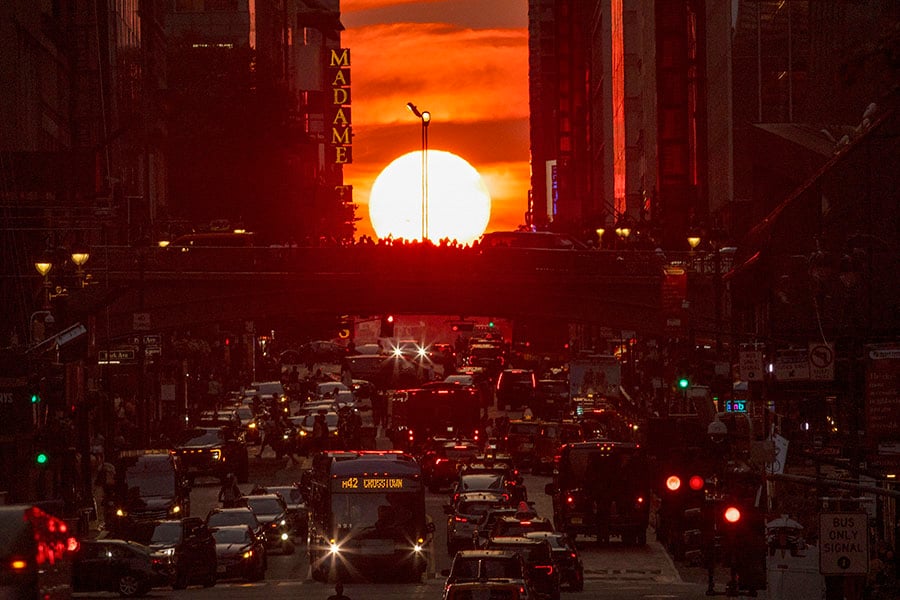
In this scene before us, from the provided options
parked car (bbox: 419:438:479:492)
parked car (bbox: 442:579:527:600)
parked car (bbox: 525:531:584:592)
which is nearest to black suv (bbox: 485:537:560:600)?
parked car (bbox: 525:531:584:592)

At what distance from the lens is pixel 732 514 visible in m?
41.2

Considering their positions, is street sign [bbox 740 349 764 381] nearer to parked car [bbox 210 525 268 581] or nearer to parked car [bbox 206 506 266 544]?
parked car [bbox 210 525 268 581]

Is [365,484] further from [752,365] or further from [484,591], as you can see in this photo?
[484,591]

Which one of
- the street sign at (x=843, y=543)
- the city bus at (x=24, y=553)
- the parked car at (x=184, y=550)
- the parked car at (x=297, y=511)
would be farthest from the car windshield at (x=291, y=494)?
the city bus at (x=24, y=553)

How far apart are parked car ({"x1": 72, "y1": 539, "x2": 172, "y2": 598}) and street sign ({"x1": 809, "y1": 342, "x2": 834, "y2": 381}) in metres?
14.8

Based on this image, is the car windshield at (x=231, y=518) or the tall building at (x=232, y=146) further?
the tall building at (x=232, y=146)

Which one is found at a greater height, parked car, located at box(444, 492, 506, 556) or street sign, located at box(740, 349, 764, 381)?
street sign, located at box(740, 349, 764, 381)

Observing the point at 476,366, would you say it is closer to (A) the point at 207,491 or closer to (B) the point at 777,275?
(A) the point at 207,491

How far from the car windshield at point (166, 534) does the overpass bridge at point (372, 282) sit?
33838 millimetres

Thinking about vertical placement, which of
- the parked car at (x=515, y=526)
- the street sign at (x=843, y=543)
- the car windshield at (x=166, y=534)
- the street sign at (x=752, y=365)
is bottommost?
the car windshield at (x=166, y=534)

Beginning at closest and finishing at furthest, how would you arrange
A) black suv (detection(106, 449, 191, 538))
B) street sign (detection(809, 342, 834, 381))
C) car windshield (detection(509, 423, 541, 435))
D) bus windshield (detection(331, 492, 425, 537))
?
street sign (detection(809, 342, 834, 381)) < bus windshield (detection(331, 492, 425, 537)) < black suv (detection(106, 449, 191, 538)) < car windshield (detection(509, 423, 541, 435))

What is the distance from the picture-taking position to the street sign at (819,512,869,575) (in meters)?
26.6

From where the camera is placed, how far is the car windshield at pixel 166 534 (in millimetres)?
45625

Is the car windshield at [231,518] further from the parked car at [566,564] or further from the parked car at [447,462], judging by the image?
the parked car at [447,462]
